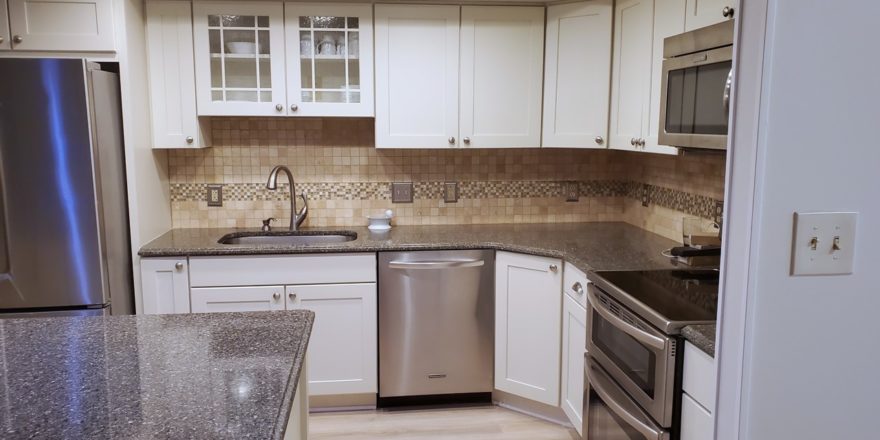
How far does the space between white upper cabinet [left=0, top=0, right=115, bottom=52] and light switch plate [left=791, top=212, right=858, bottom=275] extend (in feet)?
8.80

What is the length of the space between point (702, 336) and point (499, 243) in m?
1.37

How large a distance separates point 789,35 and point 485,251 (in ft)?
6.49

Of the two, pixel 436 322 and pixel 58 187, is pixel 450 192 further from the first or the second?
pixel 58 187

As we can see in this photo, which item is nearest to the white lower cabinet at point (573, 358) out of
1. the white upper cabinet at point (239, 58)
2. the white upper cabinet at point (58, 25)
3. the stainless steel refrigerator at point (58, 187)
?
the white upper cabinet at point (239, 58)

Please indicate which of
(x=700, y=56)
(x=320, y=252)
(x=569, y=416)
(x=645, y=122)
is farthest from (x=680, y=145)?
(x=320, y=252)

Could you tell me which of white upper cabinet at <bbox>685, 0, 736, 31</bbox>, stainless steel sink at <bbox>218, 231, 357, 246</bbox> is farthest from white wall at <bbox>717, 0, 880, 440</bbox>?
stainless steel sink at <bbox>218, 231, 357, 246</bbox>

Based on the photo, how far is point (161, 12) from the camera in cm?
285

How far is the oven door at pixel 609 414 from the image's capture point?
1778 millimetres

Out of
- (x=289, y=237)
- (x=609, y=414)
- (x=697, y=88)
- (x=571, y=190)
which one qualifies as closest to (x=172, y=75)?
(x=289, y=237)

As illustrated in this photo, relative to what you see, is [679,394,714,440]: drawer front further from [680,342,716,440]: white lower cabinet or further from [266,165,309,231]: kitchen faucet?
[266,165,309,231]: kitchen faucet

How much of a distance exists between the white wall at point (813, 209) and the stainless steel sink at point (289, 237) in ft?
7.64

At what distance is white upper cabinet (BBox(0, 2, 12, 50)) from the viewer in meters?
2.54

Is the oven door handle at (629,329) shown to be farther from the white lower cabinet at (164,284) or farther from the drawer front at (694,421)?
the white lower cabinet at (164,284)

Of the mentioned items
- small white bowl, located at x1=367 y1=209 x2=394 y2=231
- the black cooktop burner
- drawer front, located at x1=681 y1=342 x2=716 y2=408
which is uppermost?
small white bowl, located at x1=367 y1=209 x2=394 y2=231
